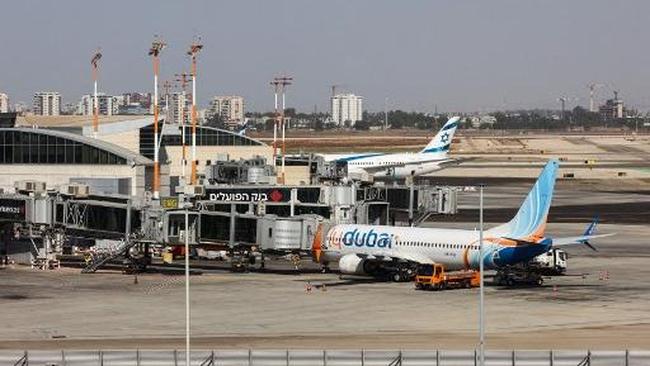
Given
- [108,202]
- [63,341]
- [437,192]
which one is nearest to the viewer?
[63,341]

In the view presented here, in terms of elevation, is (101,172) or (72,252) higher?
(101,172)

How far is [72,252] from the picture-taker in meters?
100

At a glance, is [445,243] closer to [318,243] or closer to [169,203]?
[318,243]

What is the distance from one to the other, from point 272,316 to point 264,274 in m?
22.4

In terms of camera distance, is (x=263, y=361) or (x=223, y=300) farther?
(x=223, y=300)

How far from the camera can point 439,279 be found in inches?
3019

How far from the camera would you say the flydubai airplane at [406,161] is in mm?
189125

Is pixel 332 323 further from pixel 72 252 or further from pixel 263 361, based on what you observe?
pixel 72 252

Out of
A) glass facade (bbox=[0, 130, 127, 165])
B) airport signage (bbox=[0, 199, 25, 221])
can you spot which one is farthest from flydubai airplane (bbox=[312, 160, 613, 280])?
glass facade (bbox=[0, 130, 127, 165])

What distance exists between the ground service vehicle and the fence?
27.1 metres

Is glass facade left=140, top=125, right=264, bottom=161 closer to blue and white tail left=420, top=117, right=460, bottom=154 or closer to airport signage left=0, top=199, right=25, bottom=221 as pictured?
blue and white tail left=420, top=117, right=460, bottom=154

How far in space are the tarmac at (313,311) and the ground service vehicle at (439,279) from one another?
2.99 feet

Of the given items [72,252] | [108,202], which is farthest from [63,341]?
[72,252]

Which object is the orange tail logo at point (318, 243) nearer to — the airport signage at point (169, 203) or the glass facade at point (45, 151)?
the airport signage at point (169, 203)
